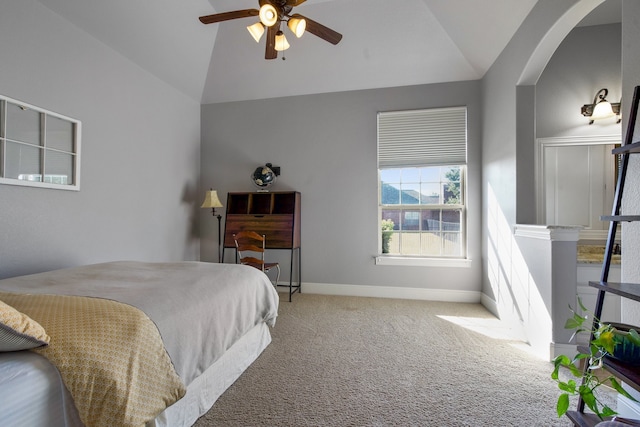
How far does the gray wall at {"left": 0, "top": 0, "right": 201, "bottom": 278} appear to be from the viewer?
219 centimetres

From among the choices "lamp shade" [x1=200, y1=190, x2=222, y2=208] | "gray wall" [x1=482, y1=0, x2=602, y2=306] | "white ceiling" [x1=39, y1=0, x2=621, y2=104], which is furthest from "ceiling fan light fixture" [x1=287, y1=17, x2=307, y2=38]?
"lamp shade" [x1=200, y1=190, x2=222, y2=208]

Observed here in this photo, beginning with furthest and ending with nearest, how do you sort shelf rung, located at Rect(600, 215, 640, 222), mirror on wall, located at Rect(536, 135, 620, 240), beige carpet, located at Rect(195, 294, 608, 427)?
1. mirror on wall, located at Rect(536, 135, 620, 240)
2. beige carpet, located at Rect(195, 294, 608, 427)
3. shelf rung, located at Rect(600, 215, 640, 222)

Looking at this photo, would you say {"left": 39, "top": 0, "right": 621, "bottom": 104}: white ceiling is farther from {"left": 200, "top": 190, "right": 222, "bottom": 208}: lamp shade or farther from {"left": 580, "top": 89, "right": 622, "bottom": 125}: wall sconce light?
{"left": 200, "top": 190, "right": 222, "bottom": 208}: lamp shade

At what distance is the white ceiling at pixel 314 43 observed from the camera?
2734 mm

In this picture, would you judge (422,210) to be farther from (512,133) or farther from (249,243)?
(249,243)

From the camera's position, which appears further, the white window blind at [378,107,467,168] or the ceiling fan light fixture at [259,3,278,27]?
the white window blind at [378,107,467,168]

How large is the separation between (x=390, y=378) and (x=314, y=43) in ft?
11.4

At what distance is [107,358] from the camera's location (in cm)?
97

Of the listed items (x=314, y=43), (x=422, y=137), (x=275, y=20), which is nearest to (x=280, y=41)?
(x=275, y=20)

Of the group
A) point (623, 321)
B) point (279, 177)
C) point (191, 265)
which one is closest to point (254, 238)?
point (279, 177)

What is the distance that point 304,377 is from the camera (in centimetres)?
197

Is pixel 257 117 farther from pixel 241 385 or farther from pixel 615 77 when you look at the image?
pixel 615 77

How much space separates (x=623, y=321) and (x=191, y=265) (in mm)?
Answer: 2607

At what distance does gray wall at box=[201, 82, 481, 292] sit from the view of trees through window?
16 cm
